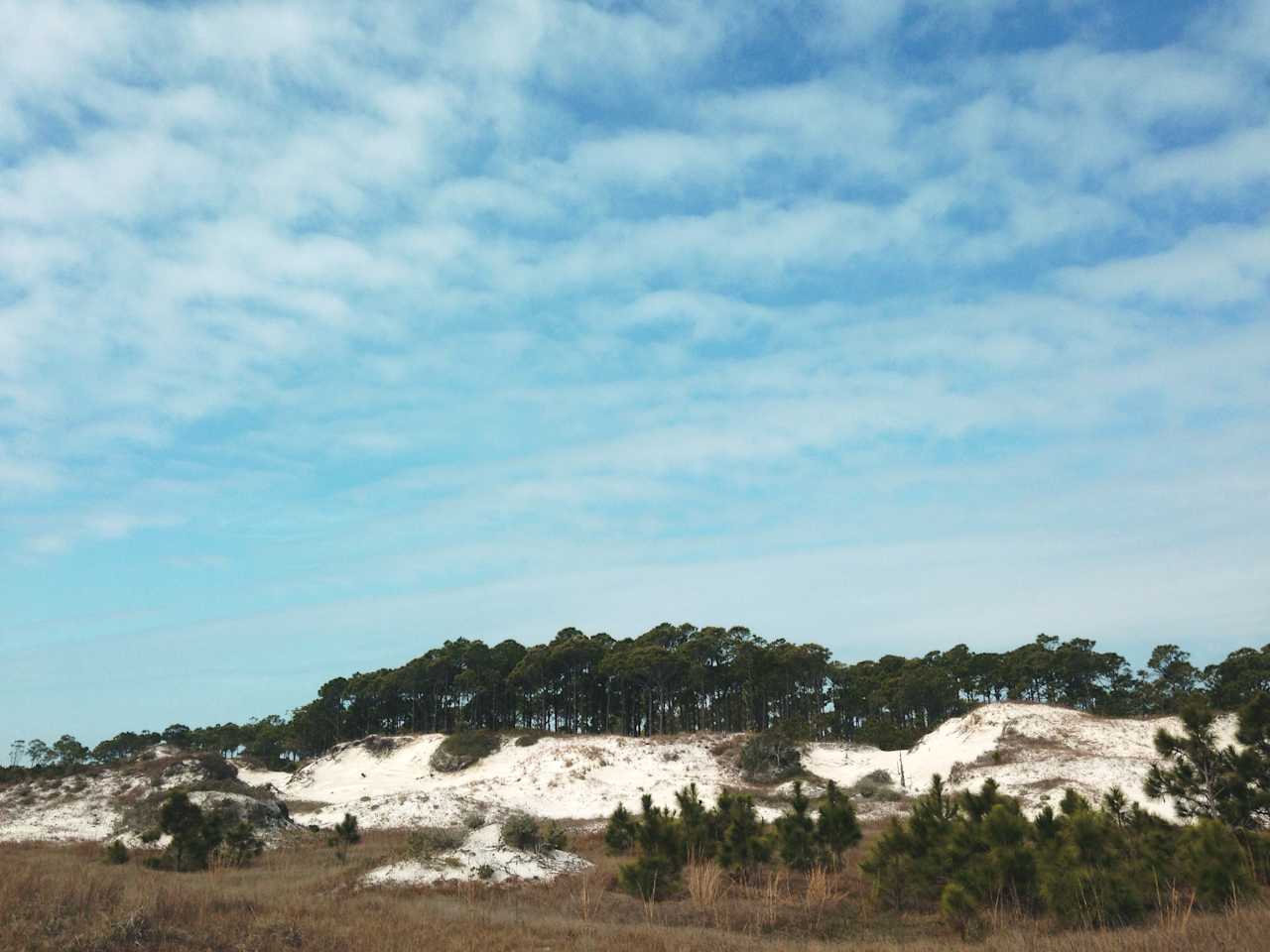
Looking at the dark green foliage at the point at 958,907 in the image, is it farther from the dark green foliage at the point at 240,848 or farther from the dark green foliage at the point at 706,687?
the dark green foliage at the point at 706,687

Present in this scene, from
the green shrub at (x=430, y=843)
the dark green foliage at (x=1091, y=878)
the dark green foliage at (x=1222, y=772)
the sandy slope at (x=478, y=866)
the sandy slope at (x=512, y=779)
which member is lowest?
the sandy slope at (x=512, y=779)

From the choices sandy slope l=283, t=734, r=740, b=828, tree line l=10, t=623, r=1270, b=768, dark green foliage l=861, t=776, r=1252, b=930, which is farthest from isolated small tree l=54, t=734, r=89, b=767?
dark green foliage l=861, t=776, r=1252, b=930

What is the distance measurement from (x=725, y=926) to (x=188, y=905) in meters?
9.33

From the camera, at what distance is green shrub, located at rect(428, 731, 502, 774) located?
68562 millimetres

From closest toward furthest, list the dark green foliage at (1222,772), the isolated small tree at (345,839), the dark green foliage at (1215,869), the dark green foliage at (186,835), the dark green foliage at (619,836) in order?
1. the dark green foliage at (1215,869)
2. the dark green foliage at (1222,772)
3. the dark green foliage at (619,836)
4. the dark green foliage at (186,835)
5. the isolated small tree at (345,839)

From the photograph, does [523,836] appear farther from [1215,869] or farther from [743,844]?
[1215,869]

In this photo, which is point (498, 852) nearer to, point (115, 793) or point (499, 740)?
point (115, 793)

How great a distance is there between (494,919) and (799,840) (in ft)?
31.7

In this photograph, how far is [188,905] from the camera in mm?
13312

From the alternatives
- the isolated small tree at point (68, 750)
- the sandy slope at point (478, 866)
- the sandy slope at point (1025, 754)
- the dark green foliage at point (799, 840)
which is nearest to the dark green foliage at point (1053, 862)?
the dark green foliage at point (799, 840)

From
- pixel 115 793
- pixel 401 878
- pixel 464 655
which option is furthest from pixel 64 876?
pixel 464 655

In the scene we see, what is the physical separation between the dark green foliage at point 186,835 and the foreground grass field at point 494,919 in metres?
7.36

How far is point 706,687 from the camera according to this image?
85375 millimetres

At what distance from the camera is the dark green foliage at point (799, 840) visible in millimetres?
22188
